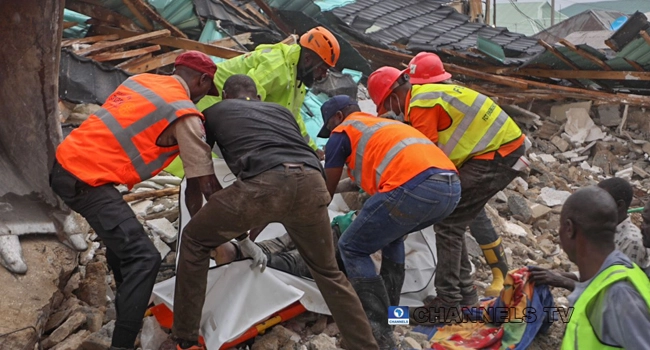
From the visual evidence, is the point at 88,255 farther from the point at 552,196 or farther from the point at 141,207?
the point at 552,196

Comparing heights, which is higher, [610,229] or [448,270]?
[610,229]

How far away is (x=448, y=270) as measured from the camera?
402cm

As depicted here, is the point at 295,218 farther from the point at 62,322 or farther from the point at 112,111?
the point at 62,322

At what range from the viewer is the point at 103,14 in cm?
724

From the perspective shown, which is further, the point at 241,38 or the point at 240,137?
the point at 241,38

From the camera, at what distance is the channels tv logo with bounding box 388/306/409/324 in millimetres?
3793

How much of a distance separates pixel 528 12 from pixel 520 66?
46.5ft

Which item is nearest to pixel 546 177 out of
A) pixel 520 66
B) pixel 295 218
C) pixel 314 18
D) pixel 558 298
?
pixel 520 66

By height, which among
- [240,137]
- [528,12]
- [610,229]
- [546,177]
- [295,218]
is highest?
[610,229]

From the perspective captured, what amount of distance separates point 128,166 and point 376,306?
1.46m

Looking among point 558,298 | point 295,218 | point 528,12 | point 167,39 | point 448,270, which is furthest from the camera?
point 528,12

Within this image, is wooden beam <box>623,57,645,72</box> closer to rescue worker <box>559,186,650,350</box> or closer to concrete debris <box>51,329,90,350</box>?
rescue worker <box>559,186,650,350</box>
